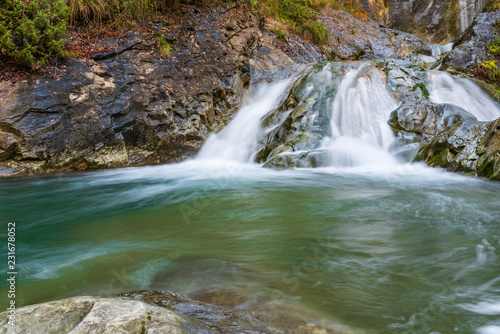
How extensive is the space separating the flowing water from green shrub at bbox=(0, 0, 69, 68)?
301cm

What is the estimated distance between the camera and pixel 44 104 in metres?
6.90

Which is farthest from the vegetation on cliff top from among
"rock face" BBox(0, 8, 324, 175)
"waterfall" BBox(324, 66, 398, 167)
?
"waterfall" BBox(324, 66, 398, 167)

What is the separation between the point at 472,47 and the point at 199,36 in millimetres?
10296

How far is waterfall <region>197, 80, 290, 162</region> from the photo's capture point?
8.41 m

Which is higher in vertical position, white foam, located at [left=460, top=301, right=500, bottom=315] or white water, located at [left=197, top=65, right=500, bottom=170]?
white water, located at [left=197, top=65, right=500, bottom=170]

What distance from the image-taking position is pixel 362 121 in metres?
8.05

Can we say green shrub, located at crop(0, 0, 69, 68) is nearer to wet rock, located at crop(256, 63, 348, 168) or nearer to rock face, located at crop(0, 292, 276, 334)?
wet rock, located at crop(256, 63, 348, 168)

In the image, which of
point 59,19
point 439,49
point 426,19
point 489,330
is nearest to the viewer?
point 489,330

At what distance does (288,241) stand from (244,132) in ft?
19.8

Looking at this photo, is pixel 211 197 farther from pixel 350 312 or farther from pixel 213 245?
pixel 350 312

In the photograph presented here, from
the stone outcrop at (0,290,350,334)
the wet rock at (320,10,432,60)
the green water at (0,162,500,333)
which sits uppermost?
the wet rock at (320,10,432,60)

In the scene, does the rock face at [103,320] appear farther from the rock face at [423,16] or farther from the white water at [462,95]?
the rock face at [423,16]

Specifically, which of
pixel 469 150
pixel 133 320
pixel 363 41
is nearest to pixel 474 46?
pixel 363 41

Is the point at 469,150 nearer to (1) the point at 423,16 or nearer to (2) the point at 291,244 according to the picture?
(2) the point at 291,244
